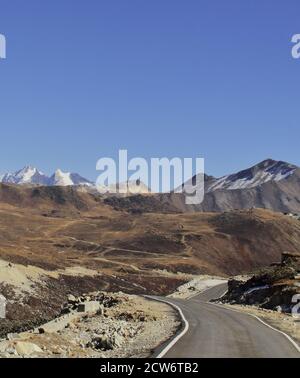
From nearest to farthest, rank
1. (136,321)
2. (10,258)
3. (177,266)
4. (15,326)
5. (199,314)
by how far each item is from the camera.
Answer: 1. (136,321)
2. (199,314)
3. (15,326)
4. (10,258)
5. (177,266)

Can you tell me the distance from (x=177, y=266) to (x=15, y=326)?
77933 millimetres

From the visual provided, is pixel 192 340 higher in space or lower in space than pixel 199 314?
higher

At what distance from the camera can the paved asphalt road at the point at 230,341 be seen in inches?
878

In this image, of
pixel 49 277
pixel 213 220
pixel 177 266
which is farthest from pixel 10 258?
pixel 213 220

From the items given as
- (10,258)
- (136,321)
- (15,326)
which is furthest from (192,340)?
(10,258)

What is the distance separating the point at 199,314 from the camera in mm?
42750

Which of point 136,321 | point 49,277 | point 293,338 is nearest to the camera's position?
point 293,338

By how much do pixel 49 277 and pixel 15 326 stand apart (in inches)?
1207

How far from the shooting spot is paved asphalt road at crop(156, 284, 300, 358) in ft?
73.2

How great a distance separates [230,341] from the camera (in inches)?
1032

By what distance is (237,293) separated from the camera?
69625 millimetres
